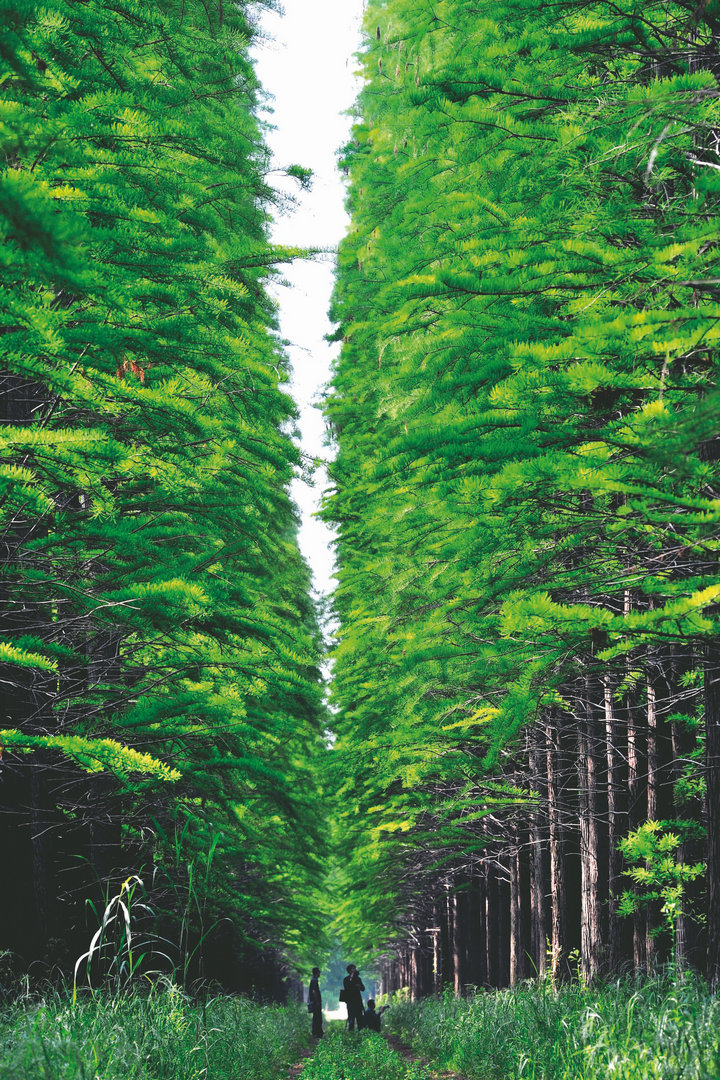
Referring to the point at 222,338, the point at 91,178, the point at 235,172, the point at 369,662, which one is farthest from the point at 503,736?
the point at 369,662

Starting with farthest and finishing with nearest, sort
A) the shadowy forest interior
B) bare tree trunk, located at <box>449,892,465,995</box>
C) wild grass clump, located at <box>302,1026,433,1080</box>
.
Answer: bare tree trunk, located at <box>449,892,465,995</box> < wild grass clump, located at <box>302,1026,433,1080</box> < the shadowy forest interior

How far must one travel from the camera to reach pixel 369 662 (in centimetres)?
1600

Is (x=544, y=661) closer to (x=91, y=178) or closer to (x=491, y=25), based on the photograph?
(x=91, y=178)

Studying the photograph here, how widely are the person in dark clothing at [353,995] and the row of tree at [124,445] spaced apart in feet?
31.4

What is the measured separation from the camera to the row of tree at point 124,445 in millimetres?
4895

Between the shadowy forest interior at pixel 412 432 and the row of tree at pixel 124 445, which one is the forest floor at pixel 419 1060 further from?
the row of tree at pixel 124 445

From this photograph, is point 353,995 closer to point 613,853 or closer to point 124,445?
point 613,853

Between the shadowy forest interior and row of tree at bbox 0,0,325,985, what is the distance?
43 millimetres

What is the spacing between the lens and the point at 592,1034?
19.9 ft

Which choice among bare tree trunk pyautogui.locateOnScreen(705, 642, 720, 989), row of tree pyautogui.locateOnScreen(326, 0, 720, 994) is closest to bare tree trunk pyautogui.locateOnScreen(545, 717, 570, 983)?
row of tree pyautogui.locateOnScreen(326, 0, 720, 994)

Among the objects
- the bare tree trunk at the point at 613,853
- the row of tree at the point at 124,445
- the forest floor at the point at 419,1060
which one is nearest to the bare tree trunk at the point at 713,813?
the bare tree trunk at the point at 613,853

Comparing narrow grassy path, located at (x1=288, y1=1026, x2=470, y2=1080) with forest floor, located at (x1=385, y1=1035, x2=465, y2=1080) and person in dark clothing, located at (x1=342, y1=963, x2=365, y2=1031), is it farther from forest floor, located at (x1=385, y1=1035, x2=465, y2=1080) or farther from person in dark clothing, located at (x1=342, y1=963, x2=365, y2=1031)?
person in dark clothing, located at (x1=342, y1=963, x2=365, y2=1031)

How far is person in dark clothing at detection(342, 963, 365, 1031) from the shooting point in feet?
60.2

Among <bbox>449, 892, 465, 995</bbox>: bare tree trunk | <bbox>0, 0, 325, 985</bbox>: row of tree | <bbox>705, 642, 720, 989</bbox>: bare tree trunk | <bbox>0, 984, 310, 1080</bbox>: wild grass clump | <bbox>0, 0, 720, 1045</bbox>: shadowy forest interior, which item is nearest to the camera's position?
<bbox>0, 984, 310, 1080</bbox>: wild grass clump
